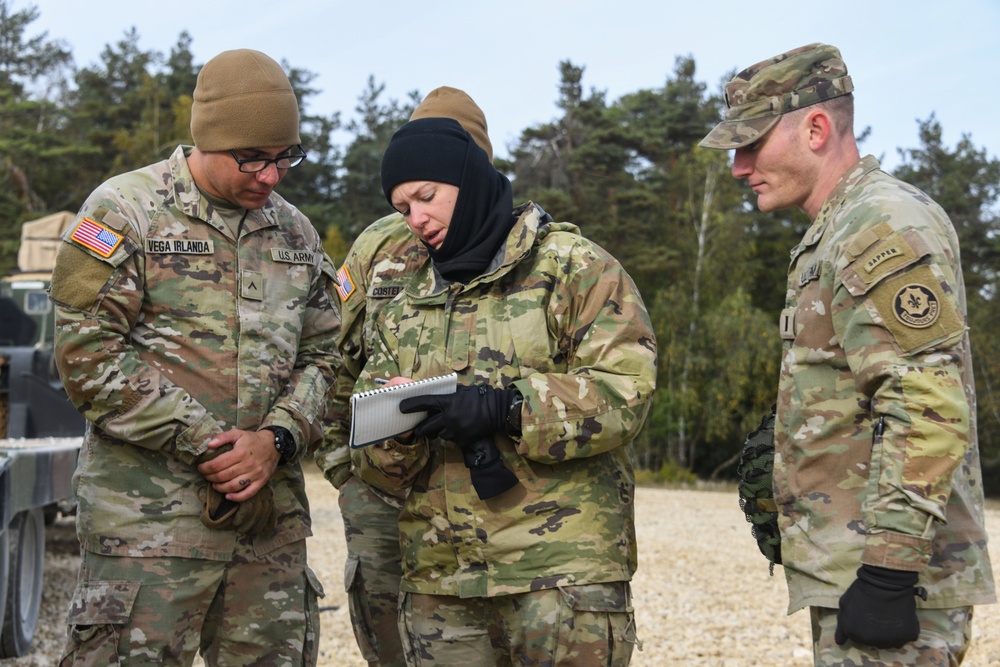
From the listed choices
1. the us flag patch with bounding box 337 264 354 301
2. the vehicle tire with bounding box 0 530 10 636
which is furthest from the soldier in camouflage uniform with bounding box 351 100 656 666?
the vehicle tire with bounding box 0 530 10 636

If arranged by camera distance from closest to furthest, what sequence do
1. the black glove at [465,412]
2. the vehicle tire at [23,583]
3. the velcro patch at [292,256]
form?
the black glove at [465,412] < the velcro patch at [292,256] < the vehicle tire at [23,583]

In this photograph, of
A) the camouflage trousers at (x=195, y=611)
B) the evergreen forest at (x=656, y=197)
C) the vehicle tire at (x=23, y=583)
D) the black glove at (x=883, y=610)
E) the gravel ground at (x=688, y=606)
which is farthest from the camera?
the evergreen forest at (x=656, y=197)

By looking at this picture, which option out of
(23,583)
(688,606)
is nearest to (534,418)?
(23,583)

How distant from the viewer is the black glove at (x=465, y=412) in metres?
2.91

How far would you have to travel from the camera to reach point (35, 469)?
591cm

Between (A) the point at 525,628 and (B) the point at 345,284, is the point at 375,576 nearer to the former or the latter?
(B) the point at 345,284

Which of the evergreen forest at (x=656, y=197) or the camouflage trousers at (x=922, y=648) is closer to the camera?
the camouflage trousers at (x=922, y=648)

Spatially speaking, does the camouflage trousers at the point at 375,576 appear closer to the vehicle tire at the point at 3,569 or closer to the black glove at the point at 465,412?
the black glove at the point at 465,412

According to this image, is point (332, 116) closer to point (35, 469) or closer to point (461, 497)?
point (35, 469)

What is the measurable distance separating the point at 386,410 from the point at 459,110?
1927 millimetres

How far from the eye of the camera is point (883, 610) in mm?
2371

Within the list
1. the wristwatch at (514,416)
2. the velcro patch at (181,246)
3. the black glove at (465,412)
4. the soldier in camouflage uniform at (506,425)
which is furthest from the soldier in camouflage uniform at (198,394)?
the wristwatch at (514,416)

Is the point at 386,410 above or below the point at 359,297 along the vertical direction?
below

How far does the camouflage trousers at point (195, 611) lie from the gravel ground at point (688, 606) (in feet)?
10.0
